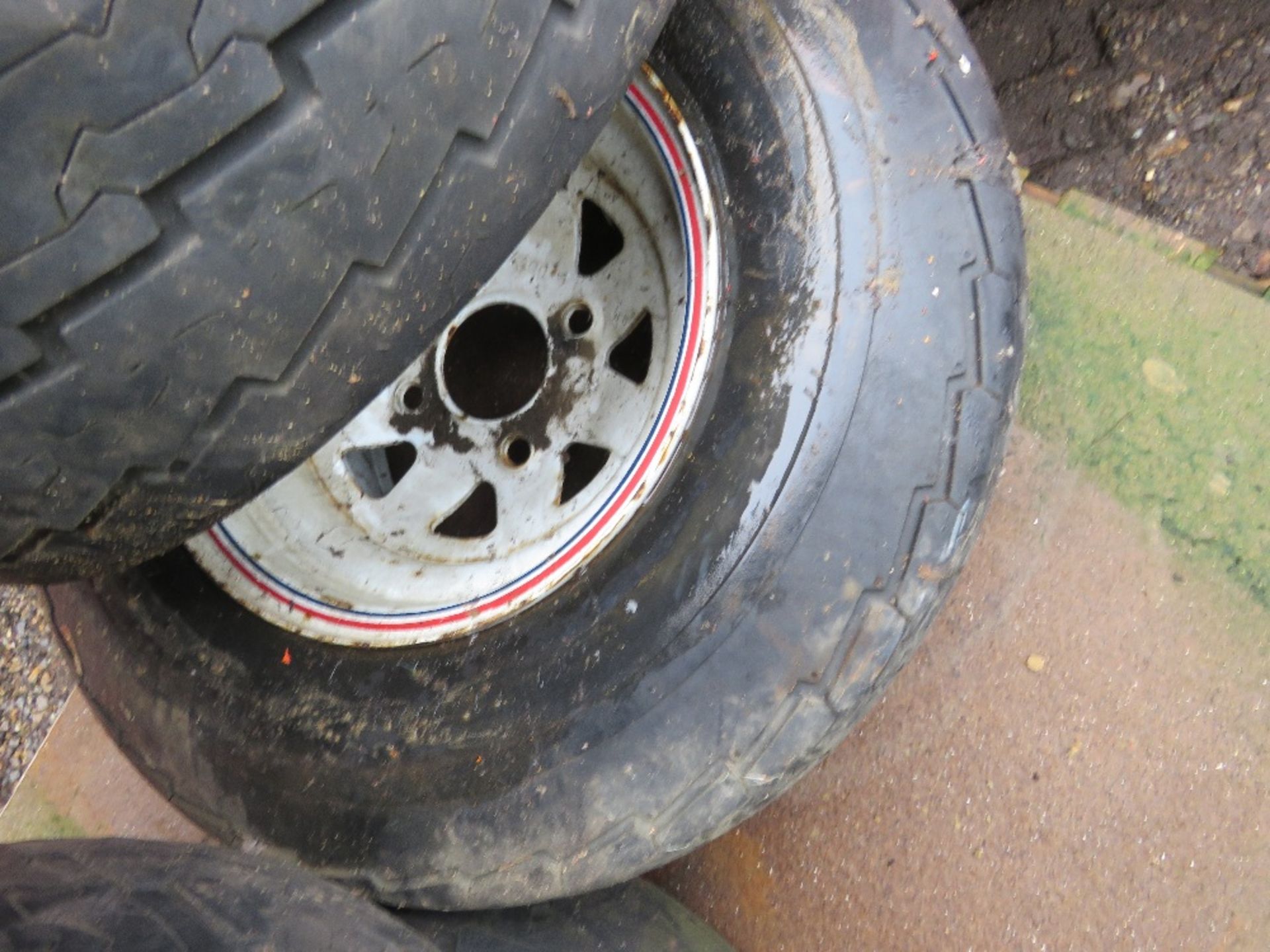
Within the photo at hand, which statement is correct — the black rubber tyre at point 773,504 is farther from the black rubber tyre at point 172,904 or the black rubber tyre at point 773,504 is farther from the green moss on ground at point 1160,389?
the green moss on ground at point 1160,389

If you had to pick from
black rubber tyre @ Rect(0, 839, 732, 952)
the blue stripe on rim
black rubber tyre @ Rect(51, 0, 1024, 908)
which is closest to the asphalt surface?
black rubber tyre @ Rect(51, 0, 1024, 908)

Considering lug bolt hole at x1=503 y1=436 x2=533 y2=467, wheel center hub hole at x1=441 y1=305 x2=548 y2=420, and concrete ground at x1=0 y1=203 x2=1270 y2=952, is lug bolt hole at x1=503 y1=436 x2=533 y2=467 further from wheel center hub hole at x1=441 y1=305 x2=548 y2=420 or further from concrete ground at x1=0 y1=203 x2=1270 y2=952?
concrete ground at x1=0 y1=203 x2=1270 y2=952

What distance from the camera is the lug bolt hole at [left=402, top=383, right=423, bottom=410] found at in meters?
1.40

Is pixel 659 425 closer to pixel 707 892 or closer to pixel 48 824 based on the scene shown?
pixel 707 892

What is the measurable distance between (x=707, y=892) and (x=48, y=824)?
3.52 ft

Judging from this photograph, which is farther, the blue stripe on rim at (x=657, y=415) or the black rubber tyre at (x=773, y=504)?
the blue stripe on rim at (x=657, y=415)

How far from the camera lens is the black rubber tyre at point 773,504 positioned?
963 mm

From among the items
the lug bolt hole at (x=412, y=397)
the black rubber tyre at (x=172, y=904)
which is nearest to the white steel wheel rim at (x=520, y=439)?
the lug bolt hole at (x=412, y=397)

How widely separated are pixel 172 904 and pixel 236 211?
62 cm

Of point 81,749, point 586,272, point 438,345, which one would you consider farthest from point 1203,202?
point 81,749

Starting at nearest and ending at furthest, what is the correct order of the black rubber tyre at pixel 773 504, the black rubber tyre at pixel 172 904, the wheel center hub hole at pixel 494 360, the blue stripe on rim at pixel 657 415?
the black rubber tyre at pixel 172 904
the black rubber tyre at pixel 773 504
the blue stripe on rim at pixel 657 415
the wheel center hub hole at pixel 494 360

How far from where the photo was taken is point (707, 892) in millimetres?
1355

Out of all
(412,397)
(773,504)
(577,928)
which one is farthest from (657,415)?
(577,928)

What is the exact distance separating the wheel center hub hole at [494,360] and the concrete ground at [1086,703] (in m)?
0.68
